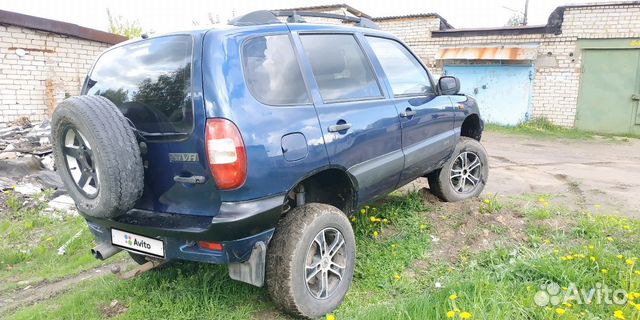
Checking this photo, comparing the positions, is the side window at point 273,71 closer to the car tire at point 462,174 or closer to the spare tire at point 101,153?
the spare tire at point 101,153

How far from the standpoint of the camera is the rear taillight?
7.34 feet

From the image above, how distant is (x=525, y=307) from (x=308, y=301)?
1.25 metres

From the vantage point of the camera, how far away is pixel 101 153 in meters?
2.28

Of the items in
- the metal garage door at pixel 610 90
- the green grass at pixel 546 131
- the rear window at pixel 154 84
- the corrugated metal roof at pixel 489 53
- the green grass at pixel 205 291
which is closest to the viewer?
the rear window at pixel 154 84

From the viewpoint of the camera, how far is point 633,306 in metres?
2.43

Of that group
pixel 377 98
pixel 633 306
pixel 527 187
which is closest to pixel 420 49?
pixel 527 187

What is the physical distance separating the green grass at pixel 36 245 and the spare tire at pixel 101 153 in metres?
1.93

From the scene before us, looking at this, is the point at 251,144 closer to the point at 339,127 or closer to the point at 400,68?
the point at 339,127

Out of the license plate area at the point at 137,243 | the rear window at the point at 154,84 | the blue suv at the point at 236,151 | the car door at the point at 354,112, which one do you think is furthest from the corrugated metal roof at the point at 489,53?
the license plate area at the point at 137,243

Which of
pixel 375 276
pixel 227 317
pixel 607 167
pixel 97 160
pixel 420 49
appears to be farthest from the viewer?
pixel 420 49

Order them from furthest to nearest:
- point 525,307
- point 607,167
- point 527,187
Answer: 1. point 607,167
2. point 527,187
3. point 525,307

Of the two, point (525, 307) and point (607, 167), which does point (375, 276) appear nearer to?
point (525, 307)

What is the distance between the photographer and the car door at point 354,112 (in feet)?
9.16

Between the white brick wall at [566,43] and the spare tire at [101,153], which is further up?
the white brick wall at [566,43]
